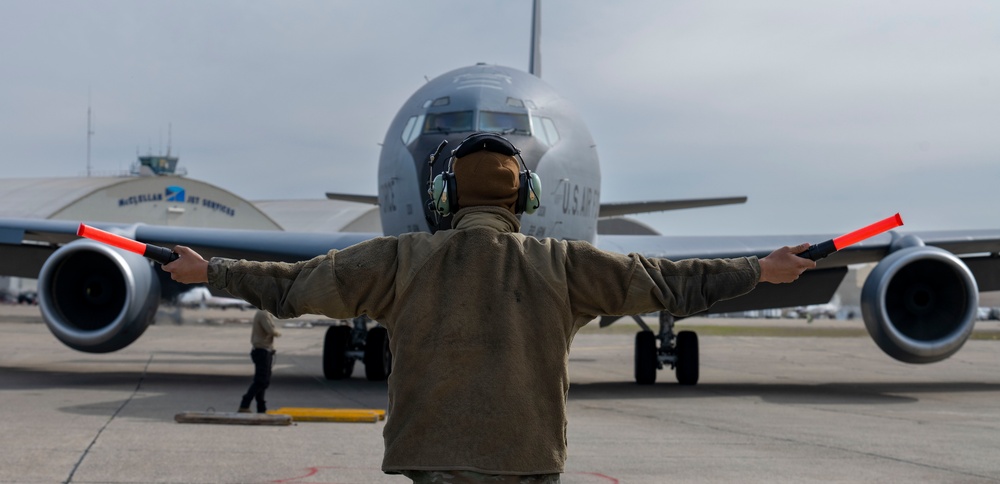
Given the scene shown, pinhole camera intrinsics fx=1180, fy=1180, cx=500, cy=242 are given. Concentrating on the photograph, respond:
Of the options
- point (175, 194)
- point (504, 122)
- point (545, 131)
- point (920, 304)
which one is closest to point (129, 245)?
point (504, 122)

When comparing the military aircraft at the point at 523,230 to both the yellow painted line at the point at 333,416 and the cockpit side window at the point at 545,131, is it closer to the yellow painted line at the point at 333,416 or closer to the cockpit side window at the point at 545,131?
the cockpit side window at the point at 545,131

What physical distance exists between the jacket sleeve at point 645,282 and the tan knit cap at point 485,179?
0.26 m

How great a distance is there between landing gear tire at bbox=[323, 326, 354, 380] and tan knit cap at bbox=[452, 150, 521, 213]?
14278 mm

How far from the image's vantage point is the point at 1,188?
208 ft

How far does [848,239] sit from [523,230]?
9.64 m

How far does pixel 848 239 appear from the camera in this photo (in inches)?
139

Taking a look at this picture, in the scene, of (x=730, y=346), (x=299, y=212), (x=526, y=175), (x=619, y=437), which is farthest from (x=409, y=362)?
(x=299, y=212)

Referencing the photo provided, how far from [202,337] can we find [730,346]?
16.3 metres

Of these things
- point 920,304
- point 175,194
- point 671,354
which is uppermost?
point 175,194

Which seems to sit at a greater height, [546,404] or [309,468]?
[546,404]

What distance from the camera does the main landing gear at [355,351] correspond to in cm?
1725

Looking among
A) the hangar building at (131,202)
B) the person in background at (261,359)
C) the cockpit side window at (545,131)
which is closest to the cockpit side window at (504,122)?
the cockpit side window at (545,131)

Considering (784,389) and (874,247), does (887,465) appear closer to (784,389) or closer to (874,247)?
(874,247)

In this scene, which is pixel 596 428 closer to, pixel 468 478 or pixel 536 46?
pixel 468 478
